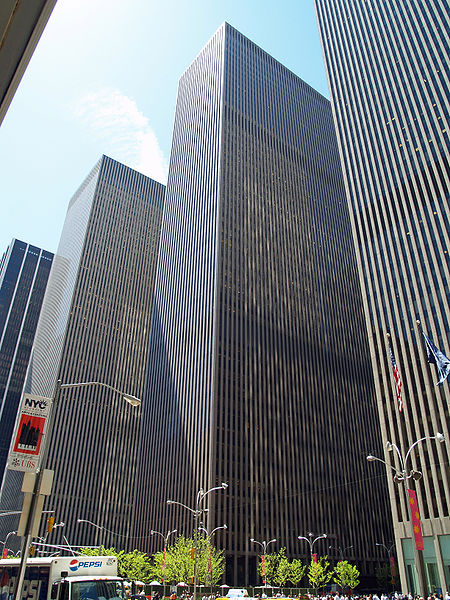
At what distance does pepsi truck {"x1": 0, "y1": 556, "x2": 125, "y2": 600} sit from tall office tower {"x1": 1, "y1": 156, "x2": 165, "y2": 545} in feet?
343

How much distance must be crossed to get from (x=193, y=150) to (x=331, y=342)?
218 ft

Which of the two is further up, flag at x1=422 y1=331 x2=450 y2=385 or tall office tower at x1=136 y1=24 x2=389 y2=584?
tall office tower at x1=136 y1=24 x2=389 y2=584

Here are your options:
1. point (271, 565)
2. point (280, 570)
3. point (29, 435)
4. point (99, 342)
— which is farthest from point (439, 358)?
point (99, 342)

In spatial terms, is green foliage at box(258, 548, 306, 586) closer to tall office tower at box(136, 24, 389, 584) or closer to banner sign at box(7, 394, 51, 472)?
tall office tower at box(136, 24, 389, 584)

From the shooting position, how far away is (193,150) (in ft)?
446

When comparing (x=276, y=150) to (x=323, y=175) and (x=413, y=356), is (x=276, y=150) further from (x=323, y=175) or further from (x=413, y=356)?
(x=413, y=356)

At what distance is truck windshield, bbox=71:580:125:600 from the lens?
71.0 feet

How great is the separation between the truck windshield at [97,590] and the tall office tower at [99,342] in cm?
10705

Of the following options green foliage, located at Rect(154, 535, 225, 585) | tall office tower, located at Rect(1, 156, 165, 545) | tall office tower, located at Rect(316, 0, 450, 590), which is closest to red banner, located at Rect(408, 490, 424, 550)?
tall office tower, located at Rect(316, 0, 450, 590)

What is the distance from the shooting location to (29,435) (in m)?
15.5

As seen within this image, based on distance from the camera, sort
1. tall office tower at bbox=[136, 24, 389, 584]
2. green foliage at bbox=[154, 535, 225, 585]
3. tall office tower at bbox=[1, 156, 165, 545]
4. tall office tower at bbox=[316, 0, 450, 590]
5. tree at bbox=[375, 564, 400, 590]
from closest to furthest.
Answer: tall office tower at bbox=[316, 0, 450, 590] < green foliage at bbox=[154, 535, 225, 585] < tall office tower at bbox=[136, 24, 389, 584] < tree at bbox=[375, 564, 400, 590] < tall office tower at bbox=[1, 156, 165, 545]

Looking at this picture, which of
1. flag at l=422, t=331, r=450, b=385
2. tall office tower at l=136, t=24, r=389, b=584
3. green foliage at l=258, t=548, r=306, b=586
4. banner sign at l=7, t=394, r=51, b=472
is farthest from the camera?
tall office tower at l=136, t=24, r=389, b=584

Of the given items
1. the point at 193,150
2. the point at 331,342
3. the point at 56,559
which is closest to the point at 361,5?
the point at 193,150

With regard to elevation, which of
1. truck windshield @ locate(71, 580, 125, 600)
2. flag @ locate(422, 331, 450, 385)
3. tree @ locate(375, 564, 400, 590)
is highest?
flag @ locate(422, 331, 450, 385)
